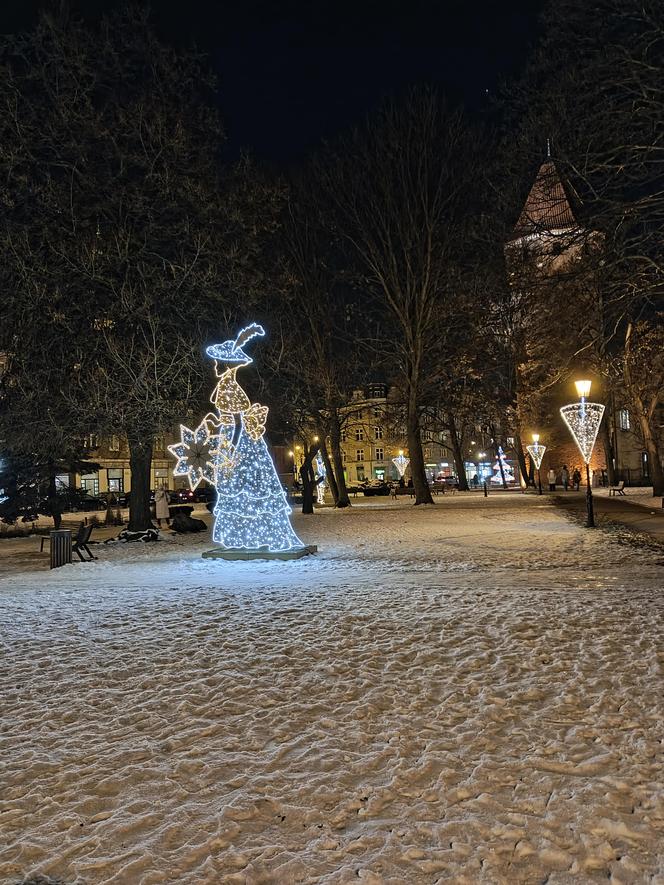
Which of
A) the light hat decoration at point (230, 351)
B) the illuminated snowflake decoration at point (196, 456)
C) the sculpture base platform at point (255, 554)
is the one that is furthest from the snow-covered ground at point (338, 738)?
the light hat decoration at point (230, 351)

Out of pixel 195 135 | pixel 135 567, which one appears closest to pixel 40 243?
pixel 195 135

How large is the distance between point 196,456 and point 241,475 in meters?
1.12

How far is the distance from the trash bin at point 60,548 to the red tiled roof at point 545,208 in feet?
37.6

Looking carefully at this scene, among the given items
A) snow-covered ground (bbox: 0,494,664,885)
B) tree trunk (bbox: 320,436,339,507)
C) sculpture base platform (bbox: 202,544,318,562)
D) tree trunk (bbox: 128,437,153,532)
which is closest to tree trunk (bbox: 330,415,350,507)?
tree trunk (bbox: 320,436,339,507)

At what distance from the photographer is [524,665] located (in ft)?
19.6

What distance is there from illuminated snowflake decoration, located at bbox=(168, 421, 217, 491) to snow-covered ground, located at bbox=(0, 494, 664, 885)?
450cm

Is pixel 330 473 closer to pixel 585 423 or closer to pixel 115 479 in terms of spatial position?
pixel 585 423

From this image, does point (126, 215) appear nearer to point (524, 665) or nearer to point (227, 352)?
point (227, 352)

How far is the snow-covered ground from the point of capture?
3.17m

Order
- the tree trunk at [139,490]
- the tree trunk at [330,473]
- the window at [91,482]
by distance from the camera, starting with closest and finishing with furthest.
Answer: the tree trunk at [139,490]
the tree trunk at [330,473]
the window at [91,482]

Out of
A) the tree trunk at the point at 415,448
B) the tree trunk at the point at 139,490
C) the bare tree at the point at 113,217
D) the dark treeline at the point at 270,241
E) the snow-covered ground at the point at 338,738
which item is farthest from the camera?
the tree trunk at the point at 415,448

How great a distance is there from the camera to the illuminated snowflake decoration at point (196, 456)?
45.9ft

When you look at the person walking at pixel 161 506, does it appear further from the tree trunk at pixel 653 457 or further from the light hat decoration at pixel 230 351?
the tree trunk at pixel 653 457

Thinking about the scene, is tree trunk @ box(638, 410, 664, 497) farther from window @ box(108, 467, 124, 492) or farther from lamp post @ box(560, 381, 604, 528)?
window @ box(108, 467, 124, 492)
